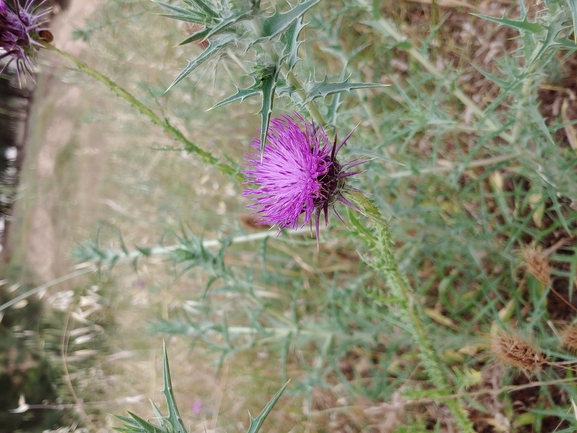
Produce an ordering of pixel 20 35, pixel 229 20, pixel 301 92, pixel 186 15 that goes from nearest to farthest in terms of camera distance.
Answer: pixel 229 20
pixel 186 15
pixel 301 92
pixel 20 35

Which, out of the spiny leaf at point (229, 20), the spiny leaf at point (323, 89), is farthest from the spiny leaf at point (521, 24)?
the spiny leaf at point (229, 20)

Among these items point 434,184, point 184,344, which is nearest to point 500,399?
point 434,184

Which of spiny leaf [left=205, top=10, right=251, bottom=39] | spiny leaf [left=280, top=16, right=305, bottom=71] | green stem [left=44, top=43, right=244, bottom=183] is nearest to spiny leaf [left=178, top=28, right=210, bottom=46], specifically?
spiny leaf [left=205, top=10, right=251, bottom=39]

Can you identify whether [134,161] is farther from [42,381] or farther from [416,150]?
[42,381]

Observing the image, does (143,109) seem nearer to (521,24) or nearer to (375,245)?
(375,245)

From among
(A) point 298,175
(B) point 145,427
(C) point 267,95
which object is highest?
(C) point 267,95

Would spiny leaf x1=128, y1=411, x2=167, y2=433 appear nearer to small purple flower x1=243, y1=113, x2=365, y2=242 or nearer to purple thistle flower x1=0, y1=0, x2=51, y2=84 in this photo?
small purple flower x1=243, y1=113, x2=365, y2=242

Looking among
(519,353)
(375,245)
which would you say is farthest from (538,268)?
(375,245)
